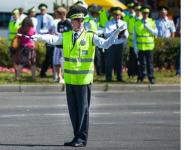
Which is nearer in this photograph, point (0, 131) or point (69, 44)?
point (69, 44)

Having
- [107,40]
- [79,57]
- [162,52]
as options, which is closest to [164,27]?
[162,52]

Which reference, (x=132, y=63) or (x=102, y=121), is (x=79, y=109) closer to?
(x=102, y=121)

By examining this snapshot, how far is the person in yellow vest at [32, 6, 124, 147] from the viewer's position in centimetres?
1086

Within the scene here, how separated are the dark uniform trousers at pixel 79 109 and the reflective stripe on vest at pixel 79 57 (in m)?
0.09

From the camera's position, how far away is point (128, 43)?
22.4 m

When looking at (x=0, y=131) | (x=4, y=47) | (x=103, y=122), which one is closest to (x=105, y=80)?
(x=4, y=47)

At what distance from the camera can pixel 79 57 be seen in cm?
1094

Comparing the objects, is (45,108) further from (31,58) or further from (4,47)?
(4,47)

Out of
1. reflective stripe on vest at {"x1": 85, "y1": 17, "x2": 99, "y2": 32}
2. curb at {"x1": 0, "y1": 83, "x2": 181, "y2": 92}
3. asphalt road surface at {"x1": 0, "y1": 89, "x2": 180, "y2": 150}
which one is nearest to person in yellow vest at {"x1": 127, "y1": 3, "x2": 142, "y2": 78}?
reflective stripe on vest at {"x1": 85, "y1": 17, "x2": 99, "y2": 32}

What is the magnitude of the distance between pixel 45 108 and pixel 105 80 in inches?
213

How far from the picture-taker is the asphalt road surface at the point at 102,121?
36.6 ft

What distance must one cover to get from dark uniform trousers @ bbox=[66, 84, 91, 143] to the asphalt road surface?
19 cm

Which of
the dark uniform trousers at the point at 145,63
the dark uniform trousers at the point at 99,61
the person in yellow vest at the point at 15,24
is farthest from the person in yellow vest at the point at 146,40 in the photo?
the person in yellow vest at the point at 15,24
